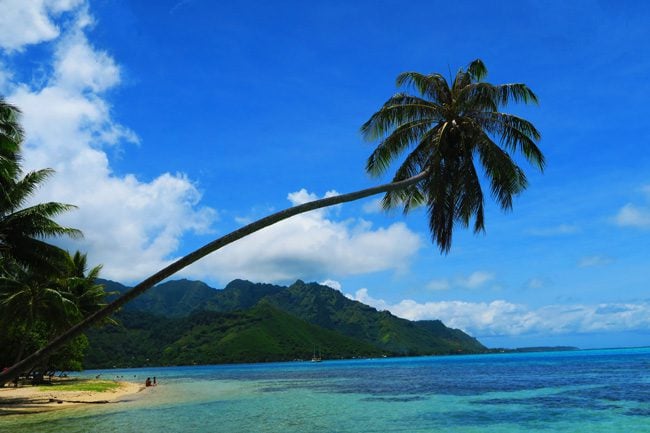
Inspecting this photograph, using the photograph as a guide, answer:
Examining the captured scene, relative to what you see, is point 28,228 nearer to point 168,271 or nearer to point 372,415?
point 168,271

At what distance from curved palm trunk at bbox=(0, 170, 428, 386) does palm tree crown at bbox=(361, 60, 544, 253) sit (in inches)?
223

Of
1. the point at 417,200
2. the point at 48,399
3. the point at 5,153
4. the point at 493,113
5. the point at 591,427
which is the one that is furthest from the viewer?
the point at 48,399

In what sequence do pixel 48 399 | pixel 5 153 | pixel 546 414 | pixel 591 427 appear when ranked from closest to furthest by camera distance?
pixel 5 153
pixel 591 427
pixel 546 414
pixel 48 399

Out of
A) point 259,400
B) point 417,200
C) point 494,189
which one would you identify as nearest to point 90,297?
point 259,400

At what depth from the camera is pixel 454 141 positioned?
54.7 ft

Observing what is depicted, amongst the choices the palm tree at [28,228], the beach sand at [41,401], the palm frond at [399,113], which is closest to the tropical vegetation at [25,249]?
the palm tree at [28,228]

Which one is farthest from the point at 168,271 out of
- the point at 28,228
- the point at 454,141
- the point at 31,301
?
the point at 31,301

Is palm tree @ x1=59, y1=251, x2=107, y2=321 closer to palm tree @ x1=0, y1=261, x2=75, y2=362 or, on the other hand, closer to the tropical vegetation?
the tropical vegetation

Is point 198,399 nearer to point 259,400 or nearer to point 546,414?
point 259,400

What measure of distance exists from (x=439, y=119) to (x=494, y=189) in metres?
3.06

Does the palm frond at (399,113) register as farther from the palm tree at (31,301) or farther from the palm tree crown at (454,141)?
the palm tree at (31,301)

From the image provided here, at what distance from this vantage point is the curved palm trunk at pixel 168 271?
296 inches

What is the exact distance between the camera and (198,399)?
4625 cm

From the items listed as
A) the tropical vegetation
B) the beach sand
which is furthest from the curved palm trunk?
the beach sand
